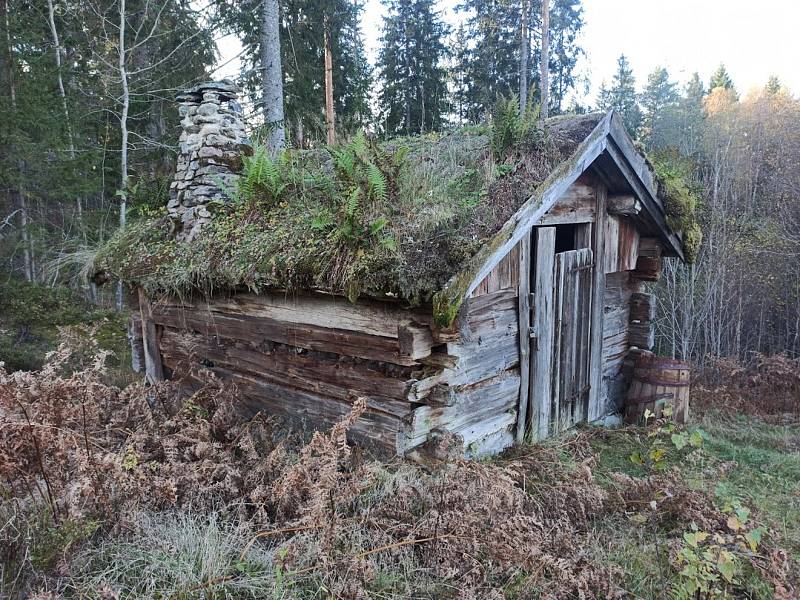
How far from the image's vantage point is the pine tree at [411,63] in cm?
1817

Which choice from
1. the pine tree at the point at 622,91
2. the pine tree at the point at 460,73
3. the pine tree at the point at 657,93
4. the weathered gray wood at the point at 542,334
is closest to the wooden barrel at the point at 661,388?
the weathered gray wood at the point at 542,334

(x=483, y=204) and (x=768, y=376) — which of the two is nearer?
(x=483, y=204)

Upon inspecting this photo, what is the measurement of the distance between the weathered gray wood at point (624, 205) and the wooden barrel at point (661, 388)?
214 cm

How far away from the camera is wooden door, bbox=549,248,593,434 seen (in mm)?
5762

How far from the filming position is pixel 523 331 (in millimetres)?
5273

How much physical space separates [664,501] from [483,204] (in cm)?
284

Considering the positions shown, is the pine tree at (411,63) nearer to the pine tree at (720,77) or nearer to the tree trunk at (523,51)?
the tree trunk at (523,51)

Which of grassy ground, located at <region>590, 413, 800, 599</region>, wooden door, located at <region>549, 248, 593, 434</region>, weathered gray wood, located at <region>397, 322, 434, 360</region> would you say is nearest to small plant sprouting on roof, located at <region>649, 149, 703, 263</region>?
wooden door, located at <region>549, 248, 593, 434</region>

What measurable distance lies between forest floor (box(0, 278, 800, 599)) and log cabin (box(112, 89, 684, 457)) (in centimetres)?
59

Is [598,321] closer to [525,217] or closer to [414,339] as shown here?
[525,217]

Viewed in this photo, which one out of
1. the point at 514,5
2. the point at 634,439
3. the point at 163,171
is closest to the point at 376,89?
the point at 514,5

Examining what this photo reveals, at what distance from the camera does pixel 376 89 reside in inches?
758

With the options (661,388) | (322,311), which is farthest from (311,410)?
(661,388)

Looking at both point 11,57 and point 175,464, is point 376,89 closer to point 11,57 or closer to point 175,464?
point 11,57
